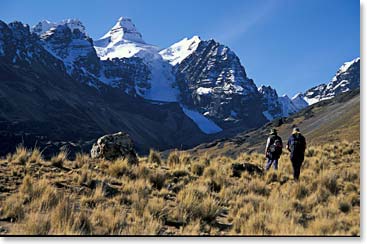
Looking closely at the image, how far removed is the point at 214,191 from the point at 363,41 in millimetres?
3948

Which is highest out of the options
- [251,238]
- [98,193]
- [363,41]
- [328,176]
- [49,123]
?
[49,123]

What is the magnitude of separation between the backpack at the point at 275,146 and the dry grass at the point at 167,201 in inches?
35.5

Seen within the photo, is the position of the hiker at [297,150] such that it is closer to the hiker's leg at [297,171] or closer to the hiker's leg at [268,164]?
the hiker's leg at [297,171]

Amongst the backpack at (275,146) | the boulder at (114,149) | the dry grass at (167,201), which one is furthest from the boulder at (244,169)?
the boulder at (114,149)

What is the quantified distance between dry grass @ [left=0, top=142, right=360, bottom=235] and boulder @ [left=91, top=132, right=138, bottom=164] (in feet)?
1.96

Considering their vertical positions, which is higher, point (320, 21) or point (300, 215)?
point (320, 21)

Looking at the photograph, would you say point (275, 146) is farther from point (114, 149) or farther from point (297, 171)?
point (114, 149)

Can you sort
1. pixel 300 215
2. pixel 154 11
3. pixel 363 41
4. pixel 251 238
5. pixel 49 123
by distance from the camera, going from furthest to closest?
pixel 49 123 < pixel 154 11 < pixel 363 41 < pixel 300 215 < pixel 251 238

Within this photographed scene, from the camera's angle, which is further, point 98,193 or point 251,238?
point 98,193

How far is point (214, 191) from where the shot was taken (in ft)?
28.2

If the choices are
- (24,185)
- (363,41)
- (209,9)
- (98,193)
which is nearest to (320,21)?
(363,41)

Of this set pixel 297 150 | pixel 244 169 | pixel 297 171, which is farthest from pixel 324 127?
pixel 297 171

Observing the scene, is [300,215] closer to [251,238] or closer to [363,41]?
[251,238]

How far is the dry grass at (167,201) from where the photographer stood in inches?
239
